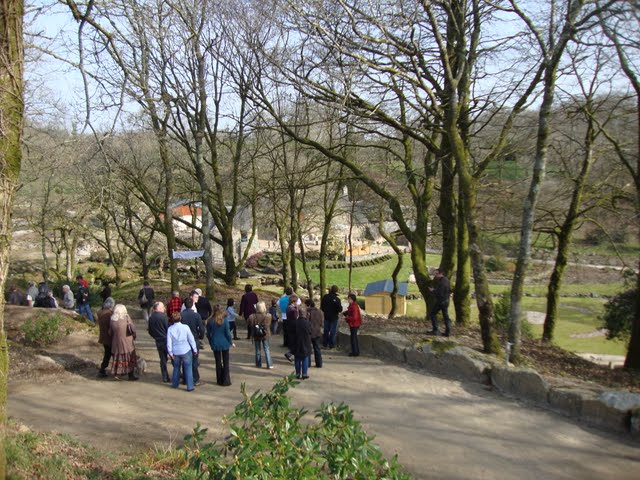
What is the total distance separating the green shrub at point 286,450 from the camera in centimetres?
340

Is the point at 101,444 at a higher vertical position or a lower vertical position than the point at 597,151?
lower

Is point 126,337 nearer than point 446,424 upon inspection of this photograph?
No

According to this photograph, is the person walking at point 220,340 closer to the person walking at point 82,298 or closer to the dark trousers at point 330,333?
the dark trousers at point 330,333

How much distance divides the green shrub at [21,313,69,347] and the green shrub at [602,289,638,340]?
50.1ft

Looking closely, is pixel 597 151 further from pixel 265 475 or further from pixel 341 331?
pixel 265 475

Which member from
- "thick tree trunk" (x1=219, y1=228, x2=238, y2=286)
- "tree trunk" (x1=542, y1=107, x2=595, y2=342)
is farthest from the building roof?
"tree trunk" (x1=542, y1=107, x2=595, y2=342)

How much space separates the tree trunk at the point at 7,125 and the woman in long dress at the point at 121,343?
16.7ft

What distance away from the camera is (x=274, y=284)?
39.1 m

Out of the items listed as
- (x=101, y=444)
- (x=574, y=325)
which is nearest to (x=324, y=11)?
(x=101, y=444)

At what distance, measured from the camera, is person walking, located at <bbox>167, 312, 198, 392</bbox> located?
8750 millimetres

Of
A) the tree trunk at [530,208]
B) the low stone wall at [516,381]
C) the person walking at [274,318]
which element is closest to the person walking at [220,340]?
the low stone wall at [516,381]

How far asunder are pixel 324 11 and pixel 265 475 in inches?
389

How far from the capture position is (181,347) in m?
8.75

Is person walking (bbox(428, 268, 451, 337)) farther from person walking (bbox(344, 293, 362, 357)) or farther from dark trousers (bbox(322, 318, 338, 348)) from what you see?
dark trousers (bbox(322, 318, 338, 348))
